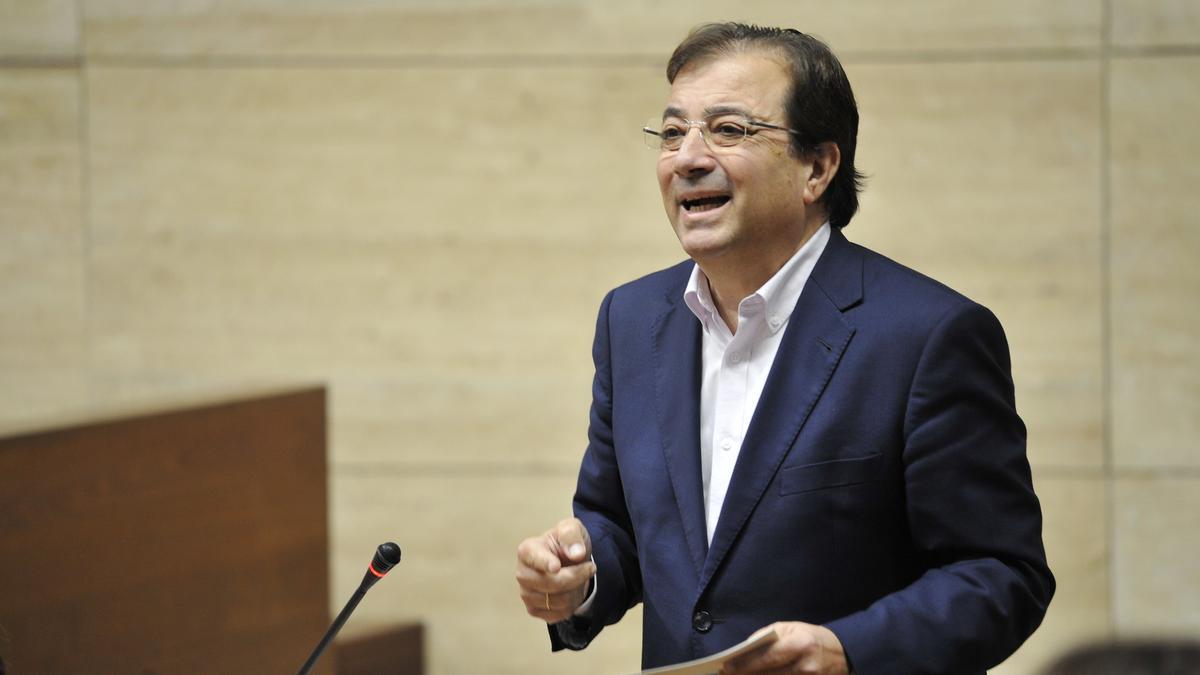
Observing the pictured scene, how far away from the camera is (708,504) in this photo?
5.52ft

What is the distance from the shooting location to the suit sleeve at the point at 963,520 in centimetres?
150

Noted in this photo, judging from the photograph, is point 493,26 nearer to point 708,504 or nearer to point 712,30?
point 712,30

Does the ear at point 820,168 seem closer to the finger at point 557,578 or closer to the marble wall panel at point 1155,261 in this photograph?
the finger at point 557,578

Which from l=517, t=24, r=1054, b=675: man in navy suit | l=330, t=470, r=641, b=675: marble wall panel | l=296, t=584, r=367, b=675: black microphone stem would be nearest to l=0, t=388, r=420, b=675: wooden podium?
l=330, t=470, r=641, b=675: marble wall panel

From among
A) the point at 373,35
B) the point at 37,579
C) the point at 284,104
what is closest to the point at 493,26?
the point at 373,35

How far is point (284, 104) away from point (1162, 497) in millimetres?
2460

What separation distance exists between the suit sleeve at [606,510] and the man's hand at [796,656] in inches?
13.4

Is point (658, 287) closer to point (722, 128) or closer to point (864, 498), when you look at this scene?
point (722, 128)

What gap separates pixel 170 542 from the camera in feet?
8.92

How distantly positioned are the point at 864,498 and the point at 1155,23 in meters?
2.36

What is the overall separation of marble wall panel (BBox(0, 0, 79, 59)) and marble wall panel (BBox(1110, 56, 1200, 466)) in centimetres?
270

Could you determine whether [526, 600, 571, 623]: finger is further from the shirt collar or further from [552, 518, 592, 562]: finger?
the shirt collar

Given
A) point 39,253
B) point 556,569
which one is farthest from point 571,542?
point 39,253

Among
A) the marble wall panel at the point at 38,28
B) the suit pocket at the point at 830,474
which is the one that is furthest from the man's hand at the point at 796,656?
the marble wall panel at the point at 38,28
